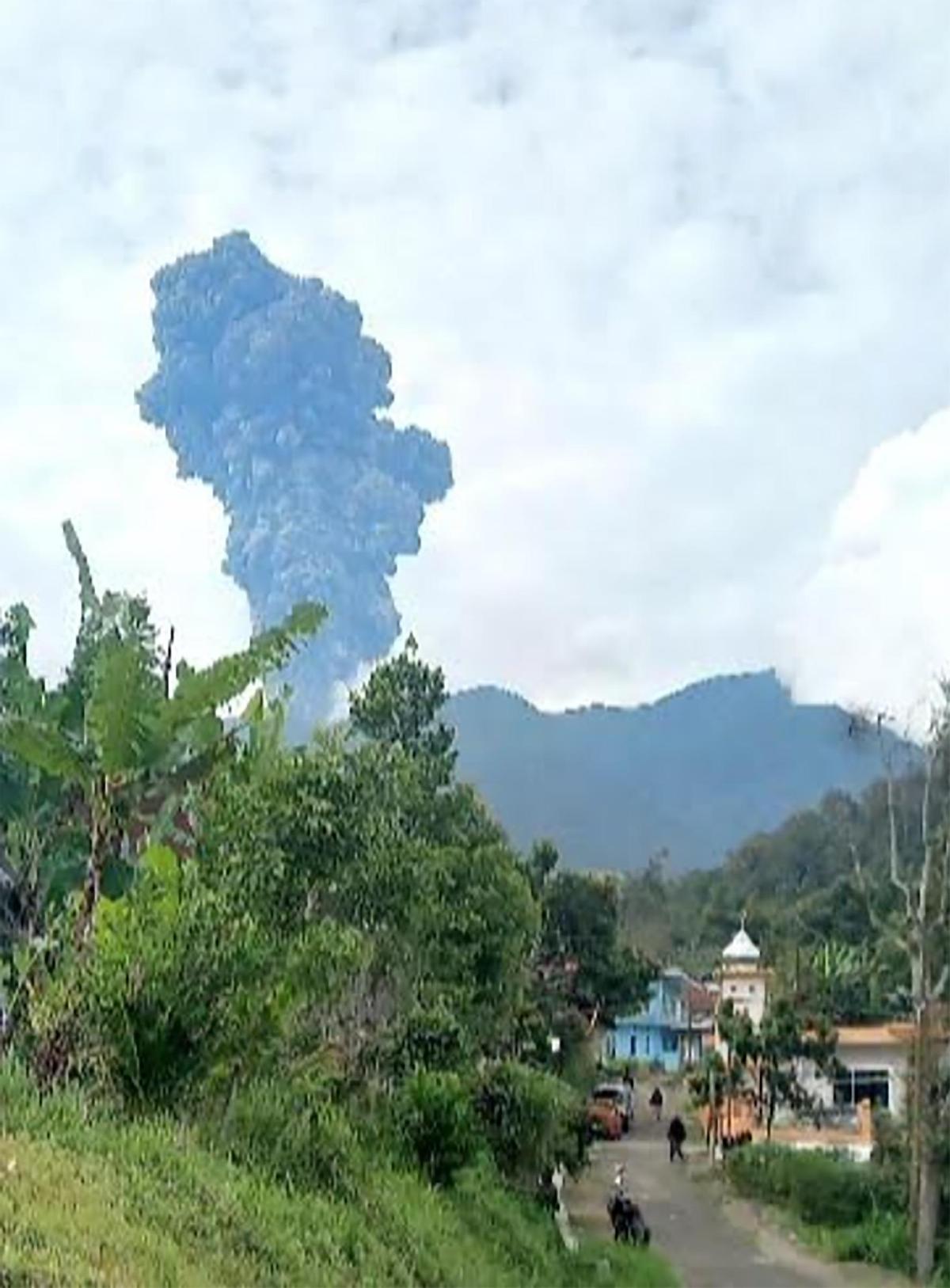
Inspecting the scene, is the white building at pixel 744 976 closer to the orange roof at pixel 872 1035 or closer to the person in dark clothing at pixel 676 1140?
the orange roof at pixel 872 1035

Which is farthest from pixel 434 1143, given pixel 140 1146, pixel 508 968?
pixel 140 1146

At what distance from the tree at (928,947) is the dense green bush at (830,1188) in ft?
4.07

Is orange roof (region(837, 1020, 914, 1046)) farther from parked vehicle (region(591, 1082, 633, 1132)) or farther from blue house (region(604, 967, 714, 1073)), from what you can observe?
blue house (region(604, 967, 714, 1073))

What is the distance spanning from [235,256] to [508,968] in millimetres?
41061

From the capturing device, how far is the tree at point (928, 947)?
19.1 metres

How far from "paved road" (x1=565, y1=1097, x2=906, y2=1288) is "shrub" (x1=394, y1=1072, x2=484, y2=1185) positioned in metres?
4.14

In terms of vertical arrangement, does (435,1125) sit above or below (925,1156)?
above

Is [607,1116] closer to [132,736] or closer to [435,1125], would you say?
[435,1125]

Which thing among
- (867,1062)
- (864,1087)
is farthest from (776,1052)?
(864,1087)

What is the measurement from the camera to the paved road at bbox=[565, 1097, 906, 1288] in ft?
59.3

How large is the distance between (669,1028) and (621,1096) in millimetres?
18075

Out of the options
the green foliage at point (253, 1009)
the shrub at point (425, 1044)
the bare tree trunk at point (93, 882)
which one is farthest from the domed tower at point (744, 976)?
the bare tree trunk at point (93, 882)

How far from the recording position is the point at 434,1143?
13.8 m

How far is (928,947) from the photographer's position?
1983cm
